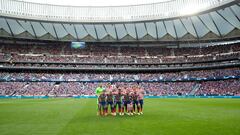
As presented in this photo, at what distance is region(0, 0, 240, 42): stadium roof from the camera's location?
68000 millimetres

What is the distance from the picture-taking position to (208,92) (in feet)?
220

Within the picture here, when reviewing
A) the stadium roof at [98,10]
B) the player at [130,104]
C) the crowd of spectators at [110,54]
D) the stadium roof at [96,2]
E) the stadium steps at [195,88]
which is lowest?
the stadium steps at [195,88]

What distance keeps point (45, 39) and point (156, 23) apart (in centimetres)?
3090

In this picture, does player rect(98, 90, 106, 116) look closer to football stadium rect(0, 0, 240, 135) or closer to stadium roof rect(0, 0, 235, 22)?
football stadium rect(0, 0, 240, 135)

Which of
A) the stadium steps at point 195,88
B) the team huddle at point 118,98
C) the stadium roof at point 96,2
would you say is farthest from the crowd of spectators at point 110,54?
the team huddle at point 118,98

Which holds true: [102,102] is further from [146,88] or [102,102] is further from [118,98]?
[146,88]

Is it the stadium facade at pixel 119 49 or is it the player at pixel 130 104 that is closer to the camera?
the player at pixel 130 104

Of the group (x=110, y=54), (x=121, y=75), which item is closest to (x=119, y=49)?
(x=110, y=54)

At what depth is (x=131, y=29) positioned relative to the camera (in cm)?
7794

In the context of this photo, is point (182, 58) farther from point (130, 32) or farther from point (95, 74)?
point (95, 74)

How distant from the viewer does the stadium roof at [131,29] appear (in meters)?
68.0

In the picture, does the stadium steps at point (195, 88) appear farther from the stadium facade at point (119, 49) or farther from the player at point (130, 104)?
the player at point (130, 104)

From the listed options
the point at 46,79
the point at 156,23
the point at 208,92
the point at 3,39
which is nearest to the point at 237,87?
the point at 208,92

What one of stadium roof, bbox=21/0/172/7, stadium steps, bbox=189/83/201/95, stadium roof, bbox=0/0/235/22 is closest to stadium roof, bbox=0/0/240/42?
stadium roof, bbox=0/0/235/22
